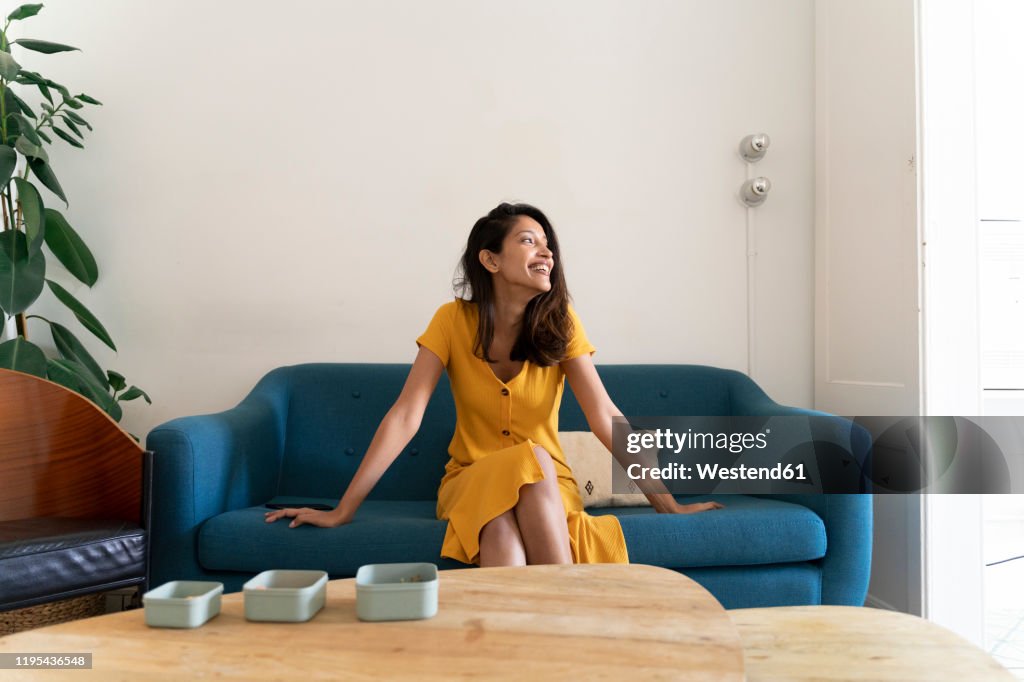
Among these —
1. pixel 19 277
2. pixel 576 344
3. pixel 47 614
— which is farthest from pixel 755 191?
pixel 47 614

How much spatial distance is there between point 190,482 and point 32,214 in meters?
1.19

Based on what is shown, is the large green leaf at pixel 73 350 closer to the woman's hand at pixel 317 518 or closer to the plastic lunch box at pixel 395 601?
the woman's hand at pixel 317 518

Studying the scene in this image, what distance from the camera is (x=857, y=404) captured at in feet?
9.00

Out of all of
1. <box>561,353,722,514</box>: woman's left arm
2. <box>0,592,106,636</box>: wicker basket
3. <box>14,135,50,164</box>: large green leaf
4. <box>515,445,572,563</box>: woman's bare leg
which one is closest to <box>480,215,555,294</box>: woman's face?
<box>561,353,722,514</box>: woman's left arm

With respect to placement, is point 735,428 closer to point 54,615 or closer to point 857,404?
point 857,404

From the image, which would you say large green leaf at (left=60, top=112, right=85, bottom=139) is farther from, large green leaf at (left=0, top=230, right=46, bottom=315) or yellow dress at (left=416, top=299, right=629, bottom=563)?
yellow dress at (left=416, top=299, right=629, bottom=563)

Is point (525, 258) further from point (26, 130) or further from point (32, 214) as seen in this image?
point (26, 130)

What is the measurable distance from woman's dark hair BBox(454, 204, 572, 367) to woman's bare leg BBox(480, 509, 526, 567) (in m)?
0.50

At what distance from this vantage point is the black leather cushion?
1.66 m

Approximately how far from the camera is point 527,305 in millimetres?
2145

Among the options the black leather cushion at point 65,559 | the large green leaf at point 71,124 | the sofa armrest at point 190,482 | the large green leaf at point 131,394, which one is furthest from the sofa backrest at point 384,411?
the large green leaf at point 71,124

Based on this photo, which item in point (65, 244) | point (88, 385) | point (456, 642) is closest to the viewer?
point (456, 642)

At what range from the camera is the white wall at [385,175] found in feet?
9.87

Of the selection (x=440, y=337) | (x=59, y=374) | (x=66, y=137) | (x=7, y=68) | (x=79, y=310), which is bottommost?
(x=59, y=374)
